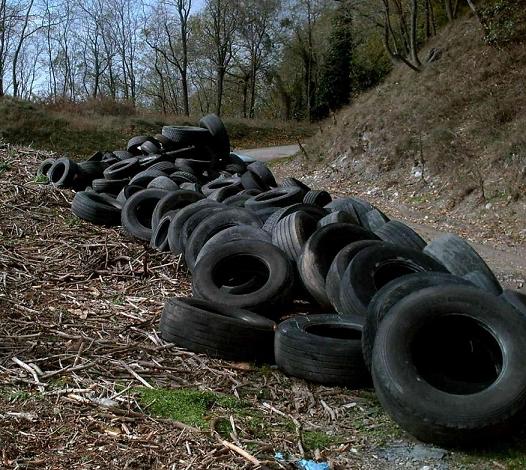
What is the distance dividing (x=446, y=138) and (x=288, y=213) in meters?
11.1

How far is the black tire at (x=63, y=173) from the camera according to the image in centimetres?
1426

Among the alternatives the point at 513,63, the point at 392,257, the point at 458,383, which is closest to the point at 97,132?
the point at 513,63

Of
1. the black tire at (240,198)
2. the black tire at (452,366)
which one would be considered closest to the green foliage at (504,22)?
the black tire at (240,198)

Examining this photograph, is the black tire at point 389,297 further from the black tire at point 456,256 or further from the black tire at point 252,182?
the black tire at point 252,182

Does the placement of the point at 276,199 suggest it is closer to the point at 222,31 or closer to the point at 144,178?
the point at 144,178

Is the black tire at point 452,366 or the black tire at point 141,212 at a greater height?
the black tire at point 141,212

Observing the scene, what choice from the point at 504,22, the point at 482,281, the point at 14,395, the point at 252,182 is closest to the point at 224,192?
the point at 252,182

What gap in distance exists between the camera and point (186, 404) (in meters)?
5.38

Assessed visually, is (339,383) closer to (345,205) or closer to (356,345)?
(356,345)

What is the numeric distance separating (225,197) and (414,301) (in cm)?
756

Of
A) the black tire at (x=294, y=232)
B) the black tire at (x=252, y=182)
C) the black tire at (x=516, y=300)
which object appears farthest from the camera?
the black tire at (x=252, y=182)

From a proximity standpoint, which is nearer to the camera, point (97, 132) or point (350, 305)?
point (350, 305)

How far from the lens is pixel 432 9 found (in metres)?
29.9

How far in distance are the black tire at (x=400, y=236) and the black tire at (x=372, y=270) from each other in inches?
53.6
